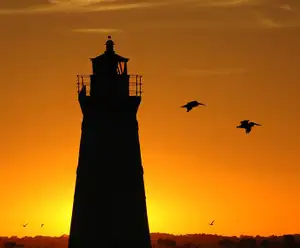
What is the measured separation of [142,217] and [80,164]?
3.60 metres

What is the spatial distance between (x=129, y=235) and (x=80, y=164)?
382 centimetres

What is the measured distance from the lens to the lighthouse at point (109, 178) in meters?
67.6

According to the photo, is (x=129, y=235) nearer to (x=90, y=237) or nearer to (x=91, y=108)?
(x=90, y=237)

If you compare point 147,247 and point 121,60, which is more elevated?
point 121,60

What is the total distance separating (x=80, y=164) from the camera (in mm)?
68250

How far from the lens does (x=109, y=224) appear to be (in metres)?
67.6

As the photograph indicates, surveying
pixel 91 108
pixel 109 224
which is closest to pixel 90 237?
pixel 109 224

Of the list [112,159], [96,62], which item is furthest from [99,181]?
[96,62]

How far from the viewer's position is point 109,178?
67.7 meters

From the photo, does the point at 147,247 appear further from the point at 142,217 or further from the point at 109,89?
the point at 109,89

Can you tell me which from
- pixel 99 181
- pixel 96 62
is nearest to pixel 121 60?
pixel 96 62

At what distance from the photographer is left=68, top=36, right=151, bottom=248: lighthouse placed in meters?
67.6

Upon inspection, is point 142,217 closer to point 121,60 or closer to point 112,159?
point 112,159

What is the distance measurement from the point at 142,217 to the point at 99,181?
252 centimetres
